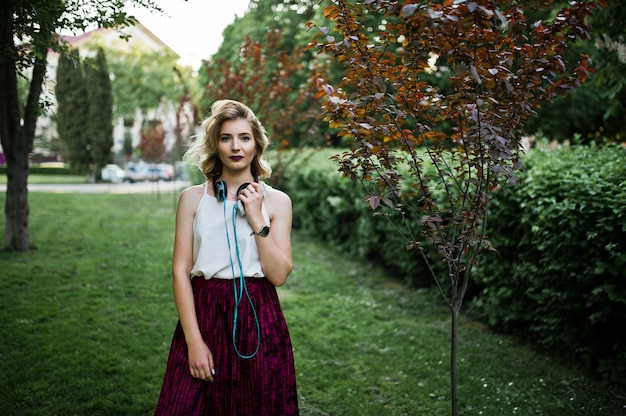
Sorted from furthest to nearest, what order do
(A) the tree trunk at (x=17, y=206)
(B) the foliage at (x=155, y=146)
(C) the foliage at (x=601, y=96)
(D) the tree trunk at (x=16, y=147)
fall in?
→ (B) the foliage at (x=155, y=146)
(A) the tree trunk at (x=17, y=206)
(D) the tree trunk at (x=16, y=147)
(C) the foliage at (x=601, y=96)

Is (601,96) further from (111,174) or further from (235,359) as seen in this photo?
(111,174)

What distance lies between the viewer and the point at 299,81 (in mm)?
20141

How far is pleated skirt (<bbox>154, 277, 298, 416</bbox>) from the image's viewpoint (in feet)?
7.27

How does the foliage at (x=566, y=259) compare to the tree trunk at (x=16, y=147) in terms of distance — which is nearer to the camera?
the foliage at (x=566, y=259)

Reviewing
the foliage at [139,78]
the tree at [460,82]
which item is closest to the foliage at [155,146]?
the foliage at [139,78]

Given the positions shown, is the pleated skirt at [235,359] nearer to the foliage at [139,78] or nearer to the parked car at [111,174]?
the parked car at [111,174]

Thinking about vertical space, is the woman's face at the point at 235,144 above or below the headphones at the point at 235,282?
above

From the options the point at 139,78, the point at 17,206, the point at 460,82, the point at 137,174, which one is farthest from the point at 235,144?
the point at 139,78

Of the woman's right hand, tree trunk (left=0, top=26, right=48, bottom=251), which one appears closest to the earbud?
the woman's right hand

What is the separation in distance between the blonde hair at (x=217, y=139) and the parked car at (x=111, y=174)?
29677 mm

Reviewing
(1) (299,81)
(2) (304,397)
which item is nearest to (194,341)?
(2) (304,397)

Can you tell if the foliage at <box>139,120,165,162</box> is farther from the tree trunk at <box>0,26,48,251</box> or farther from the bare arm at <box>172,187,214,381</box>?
the bare arm at <box>172,187,214,381</box>

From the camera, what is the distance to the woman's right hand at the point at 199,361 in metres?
2.14

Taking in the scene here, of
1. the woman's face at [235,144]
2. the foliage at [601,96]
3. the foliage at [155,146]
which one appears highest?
the foliage at [601,96]
